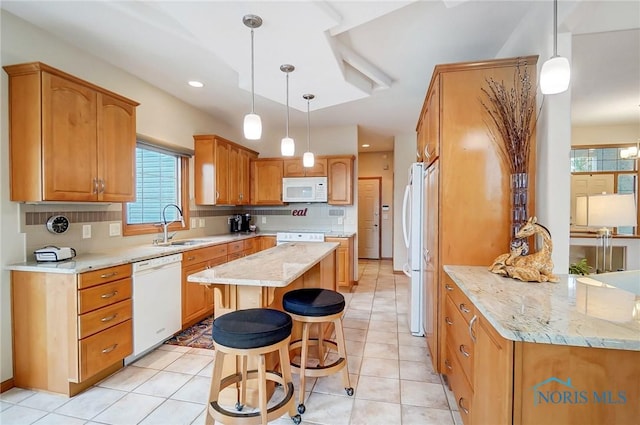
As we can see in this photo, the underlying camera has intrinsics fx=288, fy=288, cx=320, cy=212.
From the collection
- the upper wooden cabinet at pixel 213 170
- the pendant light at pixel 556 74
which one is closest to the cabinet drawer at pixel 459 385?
the pendant light at pixel 556 74

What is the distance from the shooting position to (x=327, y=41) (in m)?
2.00

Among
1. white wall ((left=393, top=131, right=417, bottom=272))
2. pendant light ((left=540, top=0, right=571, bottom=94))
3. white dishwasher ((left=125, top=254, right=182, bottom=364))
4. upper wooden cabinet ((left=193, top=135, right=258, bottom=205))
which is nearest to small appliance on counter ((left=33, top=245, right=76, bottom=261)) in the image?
white dishwasher ((left=125, top=254, right=182, bottom=364))

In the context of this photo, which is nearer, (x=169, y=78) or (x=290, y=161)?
Answer: (x=169, y=78)

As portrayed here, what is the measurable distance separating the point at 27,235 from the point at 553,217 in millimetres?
3572

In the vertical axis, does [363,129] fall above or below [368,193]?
→ above

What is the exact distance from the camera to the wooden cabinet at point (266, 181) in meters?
4.95

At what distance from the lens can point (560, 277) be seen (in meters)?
1.67

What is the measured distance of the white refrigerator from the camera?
2842mm

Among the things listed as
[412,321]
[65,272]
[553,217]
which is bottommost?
[412,321]

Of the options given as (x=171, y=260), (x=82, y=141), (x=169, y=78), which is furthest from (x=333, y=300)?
(x=169, y=78)

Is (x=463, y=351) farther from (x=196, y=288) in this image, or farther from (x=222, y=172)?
(x=222, y=172)

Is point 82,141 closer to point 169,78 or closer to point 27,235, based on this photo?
point 27,235

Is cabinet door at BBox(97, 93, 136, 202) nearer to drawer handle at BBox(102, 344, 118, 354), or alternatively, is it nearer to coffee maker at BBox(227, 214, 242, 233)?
drawer handle at BBox(102, 344, 118, 354)

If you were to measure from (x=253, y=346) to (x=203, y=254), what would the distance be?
81.2 inches
